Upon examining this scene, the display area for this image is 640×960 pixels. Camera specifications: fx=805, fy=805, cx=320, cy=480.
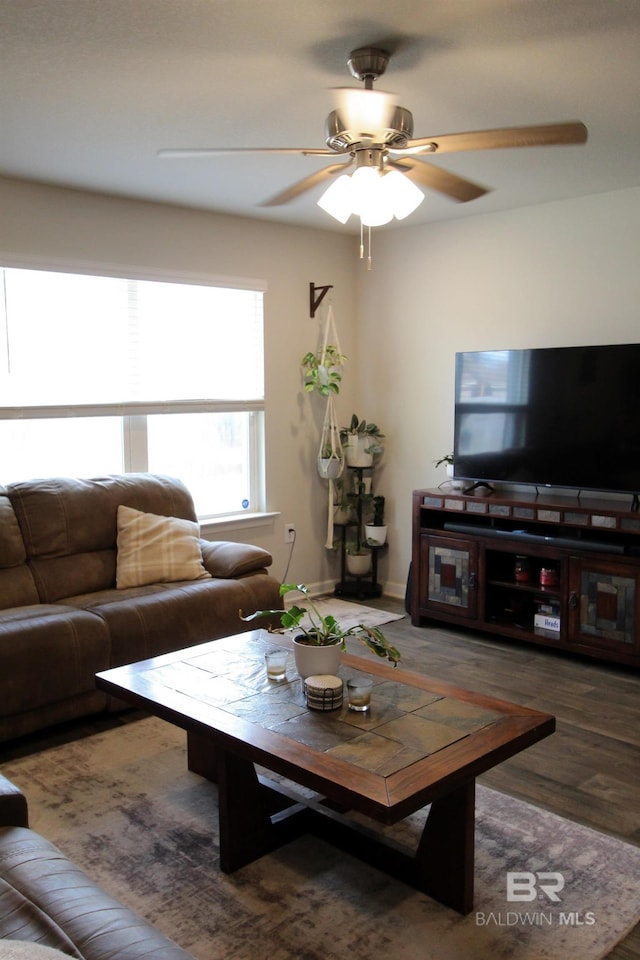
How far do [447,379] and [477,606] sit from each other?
1.52 m

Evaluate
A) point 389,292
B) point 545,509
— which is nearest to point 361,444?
point 389,292

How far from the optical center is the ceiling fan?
7.41 ft

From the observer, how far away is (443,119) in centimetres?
319

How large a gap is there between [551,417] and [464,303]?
110 cm

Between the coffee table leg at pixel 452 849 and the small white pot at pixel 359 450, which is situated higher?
the small white pot at pixel 359 450

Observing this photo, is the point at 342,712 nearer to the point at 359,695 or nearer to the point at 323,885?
the point at 359,695

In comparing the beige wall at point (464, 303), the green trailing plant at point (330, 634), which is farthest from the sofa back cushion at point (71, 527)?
the beige wall at point (464, 303)

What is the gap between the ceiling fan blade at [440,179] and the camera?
265cm

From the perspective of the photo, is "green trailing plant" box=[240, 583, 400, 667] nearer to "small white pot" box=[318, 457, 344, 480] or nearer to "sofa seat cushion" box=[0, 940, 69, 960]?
"sofa seat cushion" box=[0, 940, 69, 960]

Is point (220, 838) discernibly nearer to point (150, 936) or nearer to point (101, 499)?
point (150, 936)

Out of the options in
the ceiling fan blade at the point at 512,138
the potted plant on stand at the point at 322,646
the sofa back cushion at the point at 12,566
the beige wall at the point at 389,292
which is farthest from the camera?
the beige wall at the point at 389,292

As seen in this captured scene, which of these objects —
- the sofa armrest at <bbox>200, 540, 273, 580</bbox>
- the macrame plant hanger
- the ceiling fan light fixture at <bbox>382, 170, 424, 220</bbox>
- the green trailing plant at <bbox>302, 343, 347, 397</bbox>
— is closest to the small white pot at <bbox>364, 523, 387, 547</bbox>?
the macrame plant hanger

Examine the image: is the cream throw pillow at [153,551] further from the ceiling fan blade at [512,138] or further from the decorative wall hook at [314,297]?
the ceiling fan blade at [512,138]

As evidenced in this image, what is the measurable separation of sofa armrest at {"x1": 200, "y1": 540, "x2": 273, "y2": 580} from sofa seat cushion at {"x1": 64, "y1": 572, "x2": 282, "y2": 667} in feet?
0.17
